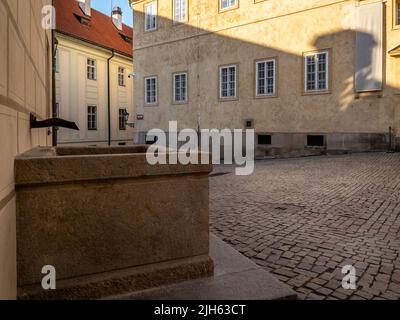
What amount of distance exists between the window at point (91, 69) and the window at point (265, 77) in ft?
52.9

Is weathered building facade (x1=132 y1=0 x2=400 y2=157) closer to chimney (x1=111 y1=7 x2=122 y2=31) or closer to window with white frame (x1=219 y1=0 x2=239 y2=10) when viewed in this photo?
Result: window with white frame (x1=219 y1=0 x2=239 y2=10)

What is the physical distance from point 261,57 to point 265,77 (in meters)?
1.19

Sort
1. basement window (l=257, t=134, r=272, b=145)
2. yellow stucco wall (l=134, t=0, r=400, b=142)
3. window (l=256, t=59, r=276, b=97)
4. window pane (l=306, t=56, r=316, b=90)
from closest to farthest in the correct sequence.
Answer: yellow stucco wall (l=134, t=0, r=400, b=142) < window pane (l=306, t=56, r=316, b=90) < window (l=256, t=59, r=276, b=97) < basement window (l=257, t=134, r=272, b=145)

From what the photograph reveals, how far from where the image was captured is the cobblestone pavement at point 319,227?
3.85 m

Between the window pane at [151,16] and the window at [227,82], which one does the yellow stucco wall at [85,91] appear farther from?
the window at [227,82]

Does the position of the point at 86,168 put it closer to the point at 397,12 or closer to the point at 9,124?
the point at 9,124

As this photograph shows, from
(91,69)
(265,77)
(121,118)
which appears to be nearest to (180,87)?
(265,77)

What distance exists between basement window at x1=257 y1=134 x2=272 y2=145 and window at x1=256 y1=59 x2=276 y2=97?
236 cm

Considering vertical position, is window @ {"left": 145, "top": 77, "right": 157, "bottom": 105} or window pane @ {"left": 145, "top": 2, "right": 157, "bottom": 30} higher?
window pane @ {"left": 145, "top": 2, "right": 157, "bottom": 30}

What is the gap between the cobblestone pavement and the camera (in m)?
3.85

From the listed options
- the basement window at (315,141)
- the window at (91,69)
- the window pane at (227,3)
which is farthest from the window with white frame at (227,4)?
the window at (91,69)

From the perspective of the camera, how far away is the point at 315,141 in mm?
18641

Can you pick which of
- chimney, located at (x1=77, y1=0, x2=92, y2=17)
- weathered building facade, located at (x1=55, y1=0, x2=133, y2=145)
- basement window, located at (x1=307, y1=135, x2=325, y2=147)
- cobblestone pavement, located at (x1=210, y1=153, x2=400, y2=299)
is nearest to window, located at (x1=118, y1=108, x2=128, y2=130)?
weathered building facade, located at (x1=55, y1=0, x2=133, y2=145)
